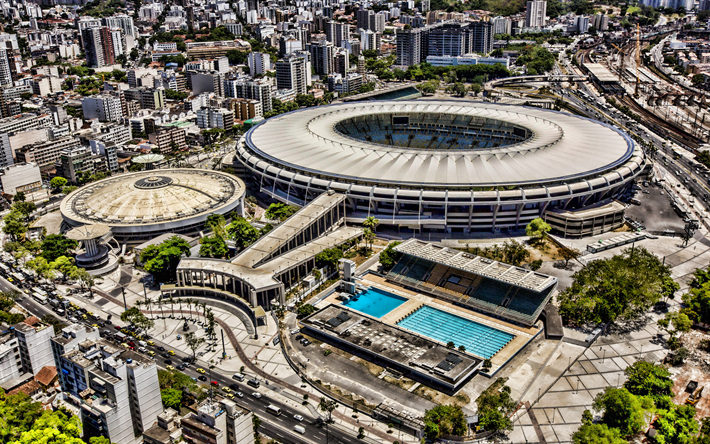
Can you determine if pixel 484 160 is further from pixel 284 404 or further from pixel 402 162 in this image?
pixel 284 404

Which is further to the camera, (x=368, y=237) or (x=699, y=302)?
(x=368, y=237)

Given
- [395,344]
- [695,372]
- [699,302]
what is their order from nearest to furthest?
[695,372] < [395,344] < [699,302]

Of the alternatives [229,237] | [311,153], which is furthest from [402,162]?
[229,237]

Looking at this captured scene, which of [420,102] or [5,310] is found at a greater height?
[420,102]

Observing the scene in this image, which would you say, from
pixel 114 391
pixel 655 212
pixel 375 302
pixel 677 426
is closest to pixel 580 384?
pixel 677 426

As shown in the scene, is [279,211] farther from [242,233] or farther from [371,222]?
[371,222]

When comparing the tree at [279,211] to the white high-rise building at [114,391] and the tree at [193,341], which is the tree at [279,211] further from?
the white high-rise building at [114,391]
